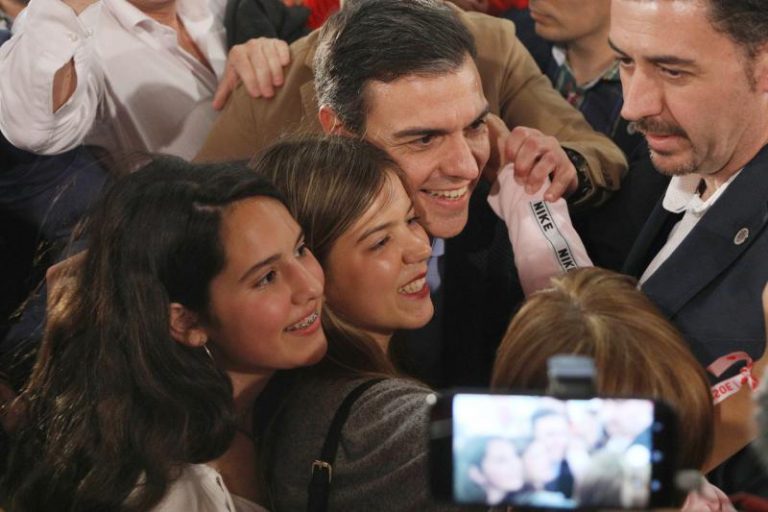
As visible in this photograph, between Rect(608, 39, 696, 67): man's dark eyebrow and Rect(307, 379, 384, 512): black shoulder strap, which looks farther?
Rect(608, 39, 696, 67): man's dark eyebrow

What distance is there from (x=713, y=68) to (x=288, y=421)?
0.80 meters

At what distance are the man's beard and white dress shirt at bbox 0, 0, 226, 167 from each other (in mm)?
764

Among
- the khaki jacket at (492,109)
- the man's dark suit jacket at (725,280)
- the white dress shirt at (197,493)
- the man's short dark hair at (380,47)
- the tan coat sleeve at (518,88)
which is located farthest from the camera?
the tan coat sleeve at (518,88)

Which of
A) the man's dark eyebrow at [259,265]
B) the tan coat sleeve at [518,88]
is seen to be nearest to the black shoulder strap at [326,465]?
the man's dark eyebrow at [259,265]

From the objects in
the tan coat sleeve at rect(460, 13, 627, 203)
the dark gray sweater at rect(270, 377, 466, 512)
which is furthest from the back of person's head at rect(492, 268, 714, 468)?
the tan coat sleeve at rect(460, 13, 627, 203)

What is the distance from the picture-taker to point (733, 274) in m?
1.66

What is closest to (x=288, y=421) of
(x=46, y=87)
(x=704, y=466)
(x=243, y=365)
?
(x=243, y=365)

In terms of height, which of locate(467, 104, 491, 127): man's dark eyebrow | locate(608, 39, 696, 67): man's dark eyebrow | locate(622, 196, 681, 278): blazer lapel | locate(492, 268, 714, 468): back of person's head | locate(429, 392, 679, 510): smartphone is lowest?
locate(622, 196, 681, 278): blazer lapel

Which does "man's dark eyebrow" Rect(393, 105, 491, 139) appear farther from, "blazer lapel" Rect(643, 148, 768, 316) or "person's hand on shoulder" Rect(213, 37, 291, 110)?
"blazer lapel" Rect(643, 148, 768, 316)

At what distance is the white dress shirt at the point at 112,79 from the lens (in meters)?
1.80

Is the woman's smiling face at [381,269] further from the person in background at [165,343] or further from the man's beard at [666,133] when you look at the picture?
the man's beard at [666,133]

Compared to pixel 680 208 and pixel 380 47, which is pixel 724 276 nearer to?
pixel 680 208

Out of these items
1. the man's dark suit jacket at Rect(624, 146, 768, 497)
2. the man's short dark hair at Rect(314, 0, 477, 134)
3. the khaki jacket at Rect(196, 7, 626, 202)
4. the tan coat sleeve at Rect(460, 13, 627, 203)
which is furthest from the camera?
the tan coat sleeve at Rect(460, 13, 627, 203)

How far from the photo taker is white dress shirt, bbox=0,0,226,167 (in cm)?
180
